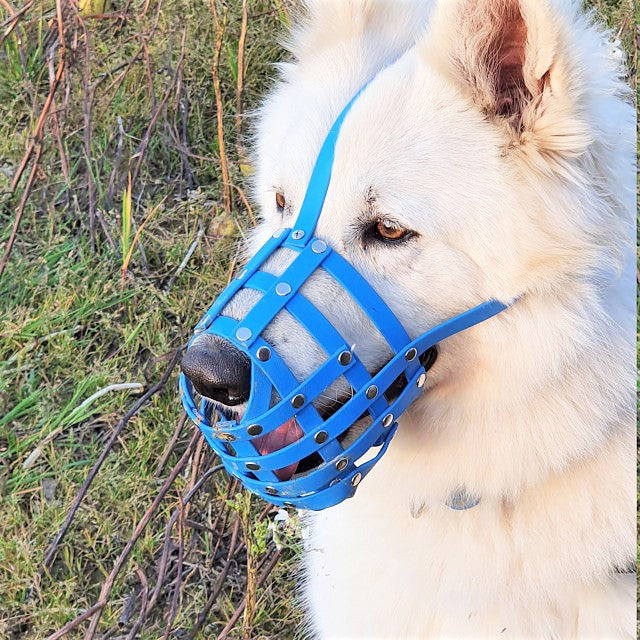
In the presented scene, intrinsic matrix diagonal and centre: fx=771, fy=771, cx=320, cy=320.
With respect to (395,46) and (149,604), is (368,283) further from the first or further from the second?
(149,604)

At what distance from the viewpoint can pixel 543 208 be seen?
5.64ft

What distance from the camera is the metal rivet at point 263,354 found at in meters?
1.62

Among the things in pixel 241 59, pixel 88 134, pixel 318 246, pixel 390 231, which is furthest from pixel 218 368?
pixel 88 134

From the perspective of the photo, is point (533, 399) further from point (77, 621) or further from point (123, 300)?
point (123, 300)

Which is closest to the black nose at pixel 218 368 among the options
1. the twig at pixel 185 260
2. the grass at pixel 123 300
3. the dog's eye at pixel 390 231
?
the dog's eye at pixel 390 231

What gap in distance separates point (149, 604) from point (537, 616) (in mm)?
1450

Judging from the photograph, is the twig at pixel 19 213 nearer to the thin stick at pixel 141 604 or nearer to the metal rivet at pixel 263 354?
the thin stick at pixel 141 604

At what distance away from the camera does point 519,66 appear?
175cm

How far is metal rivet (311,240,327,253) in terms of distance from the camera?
5.83 feet

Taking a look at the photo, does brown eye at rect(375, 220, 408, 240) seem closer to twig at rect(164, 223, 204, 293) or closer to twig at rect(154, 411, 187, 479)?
twig at rect(154, 411, 187, 479)

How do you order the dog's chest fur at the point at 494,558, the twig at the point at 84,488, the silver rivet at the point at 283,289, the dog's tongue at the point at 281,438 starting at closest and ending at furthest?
the silver rivet at the point at 283,289 < the dog's tongue at the point at 281,438 < the dog's chest fur at the point at 494,558 < the twig at the point at 84,488

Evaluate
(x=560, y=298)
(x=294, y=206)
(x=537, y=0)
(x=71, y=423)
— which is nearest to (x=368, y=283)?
(x=294, y=206)

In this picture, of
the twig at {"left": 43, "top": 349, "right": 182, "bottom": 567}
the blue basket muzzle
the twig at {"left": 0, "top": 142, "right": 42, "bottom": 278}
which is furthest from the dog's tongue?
the twig at {"left": 0, "top": 142, "right": 42, "bottom": 278}

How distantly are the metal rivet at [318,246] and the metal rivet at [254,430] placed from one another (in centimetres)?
42
